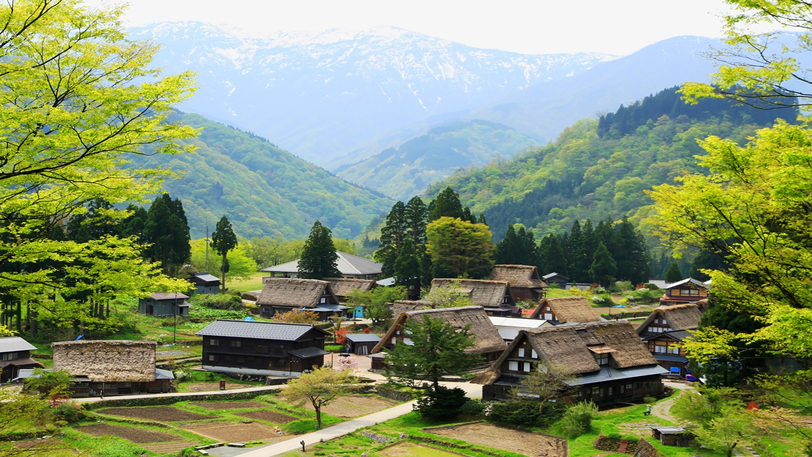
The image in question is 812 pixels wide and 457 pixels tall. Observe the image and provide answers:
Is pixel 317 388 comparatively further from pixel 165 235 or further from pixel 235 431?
pixel 165 235

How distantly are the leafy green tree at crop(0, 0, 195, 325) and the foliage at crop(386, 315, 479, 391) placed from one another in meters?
23.1

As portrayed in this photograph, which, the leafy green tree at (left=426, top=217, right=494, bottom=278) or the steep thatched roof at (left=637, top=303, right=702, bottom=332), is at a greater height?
the leafy green tree at (left=426, top=217, right=494, bottom=278)

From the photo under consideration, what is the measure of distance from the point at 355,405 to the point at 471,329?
10446 millimetres

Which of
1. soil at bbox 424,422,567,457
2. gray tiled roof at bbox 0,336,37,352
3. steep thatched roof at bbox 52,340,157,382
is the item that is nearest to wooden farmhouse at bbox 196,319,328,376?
steep thatched roof at bbox 52,340,157,382

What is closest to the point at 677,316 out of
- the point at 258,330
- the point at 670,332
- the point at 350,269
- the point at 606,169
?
the point at 670,332

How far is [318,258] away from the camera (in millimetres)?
69188

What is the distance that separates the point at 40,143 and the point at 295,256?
3462 inches

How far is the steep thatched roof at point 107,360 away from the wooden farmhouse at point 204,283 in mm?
30761

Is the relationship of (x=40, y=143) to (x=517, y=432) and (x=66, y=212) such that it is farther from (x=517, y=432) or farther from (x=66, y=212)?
(x=517, y=432)

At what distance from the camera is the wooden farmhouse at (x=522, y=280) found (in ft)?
223

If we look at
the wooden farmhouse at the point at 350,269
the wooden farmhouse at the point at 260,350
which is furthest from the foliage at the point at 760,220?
the wooden farmhouse at the point at 350,269

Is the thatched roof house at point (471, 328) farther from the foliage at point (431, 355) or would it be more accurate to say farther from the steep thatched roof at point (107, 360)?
the steep thatched roof at point (107, 360)

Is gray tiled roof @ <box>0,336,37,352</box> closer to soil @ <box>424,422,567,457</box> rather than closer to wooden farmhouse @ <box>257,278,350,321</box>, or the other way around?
soil @ <box>424,422,567,457</box>

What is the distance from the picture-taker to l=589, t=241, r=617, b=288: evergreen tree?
240ft
